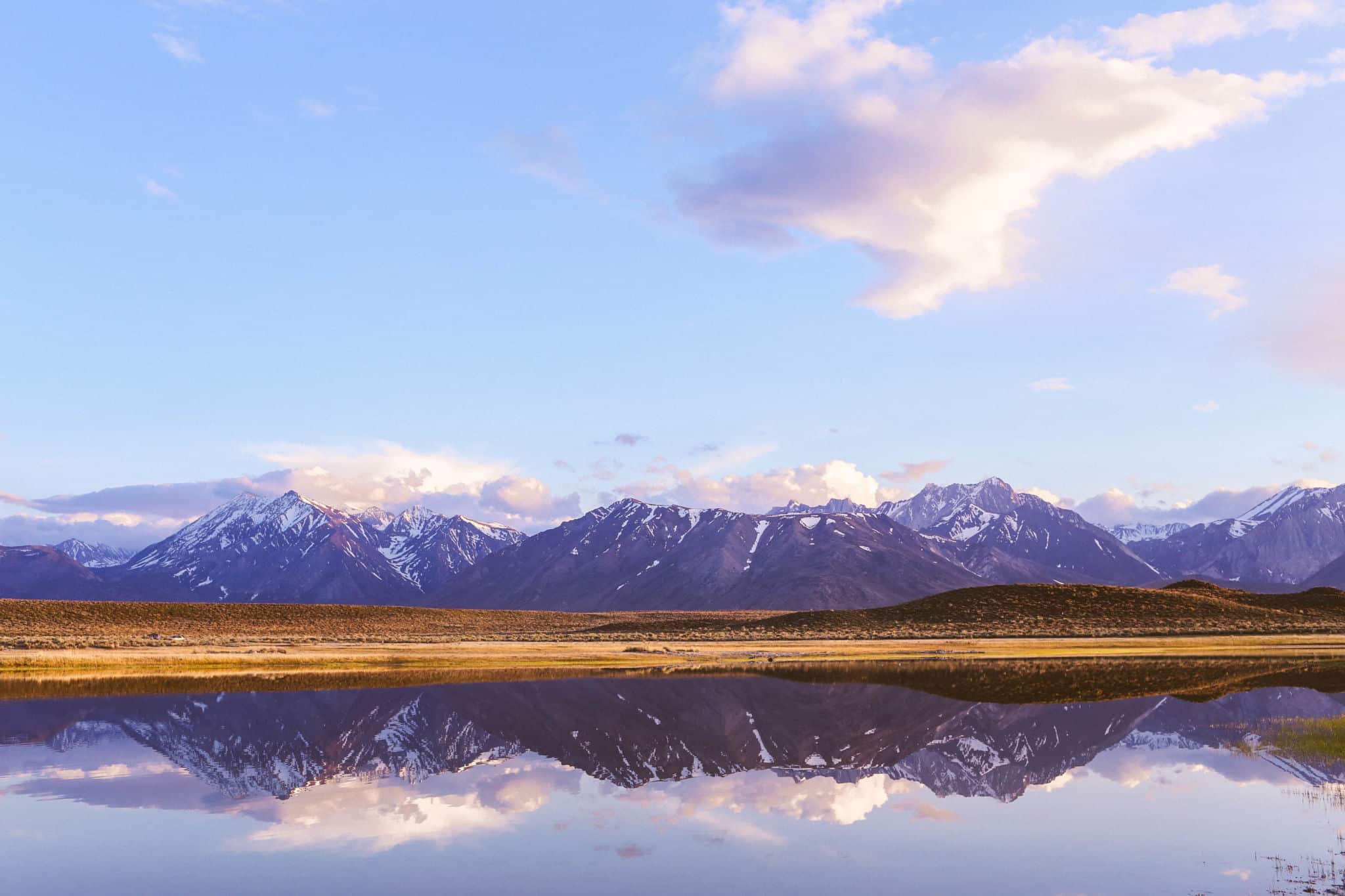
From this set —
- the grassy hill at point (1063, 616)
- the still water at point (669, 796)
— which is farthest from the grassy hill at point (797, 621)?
the still water at point (669, 796)

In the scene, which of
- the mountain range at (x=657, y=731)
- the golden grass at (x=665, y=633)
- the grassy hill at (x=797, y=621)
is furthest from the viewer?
the grassy hill at (x=797, y=621)

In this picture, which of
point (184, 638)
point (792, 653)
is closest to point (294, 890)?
point (792, 653)

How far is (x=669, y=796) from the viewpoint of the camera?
84.1ft

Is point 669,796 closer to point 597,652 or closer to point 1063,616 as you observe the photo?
point 597,652

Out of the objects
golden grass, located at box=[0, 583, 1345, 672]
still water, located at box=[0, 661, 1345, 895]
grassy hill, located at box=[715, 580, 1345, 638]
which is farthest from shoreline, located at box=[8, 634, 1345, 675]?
still water, located at box=[0, 661, 1345, 895]

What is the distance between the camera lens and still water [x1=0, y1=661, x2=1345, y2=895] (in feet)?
59.7

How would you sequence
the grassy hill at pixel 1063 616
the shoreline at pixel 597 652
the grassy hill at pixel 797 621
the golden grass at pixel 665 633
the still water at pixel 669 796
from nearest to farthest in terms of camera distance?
the still water at pixel 669 796 < the shoreline at pixel 597 652 < the golden grass at pixel 665 633 < the grassy hill at pixel 797 621 < the grassy hill at pixel 1063 616

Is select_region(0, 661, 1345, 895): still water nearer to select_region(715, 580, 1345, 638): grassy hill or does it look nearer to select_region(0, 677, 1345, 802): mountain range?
select_region(0, 677, 1345, 802): mountain range

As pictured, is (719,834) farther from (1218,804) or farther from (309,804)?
(1218,804)

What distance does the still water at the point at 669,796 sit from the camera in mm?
18203

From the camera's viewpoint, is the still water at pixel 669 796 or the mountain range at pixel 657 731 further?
the mountain range at pixel 657 731

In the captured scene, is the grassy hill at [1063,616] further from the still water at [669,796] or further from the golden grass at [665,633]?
the still water at [669,796]

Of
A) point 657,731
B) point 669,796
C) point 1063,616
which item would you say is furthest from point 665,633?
point 669,796

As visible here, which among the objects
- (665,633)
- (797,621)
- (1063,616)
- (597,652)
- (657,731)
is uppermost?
(657,731)
